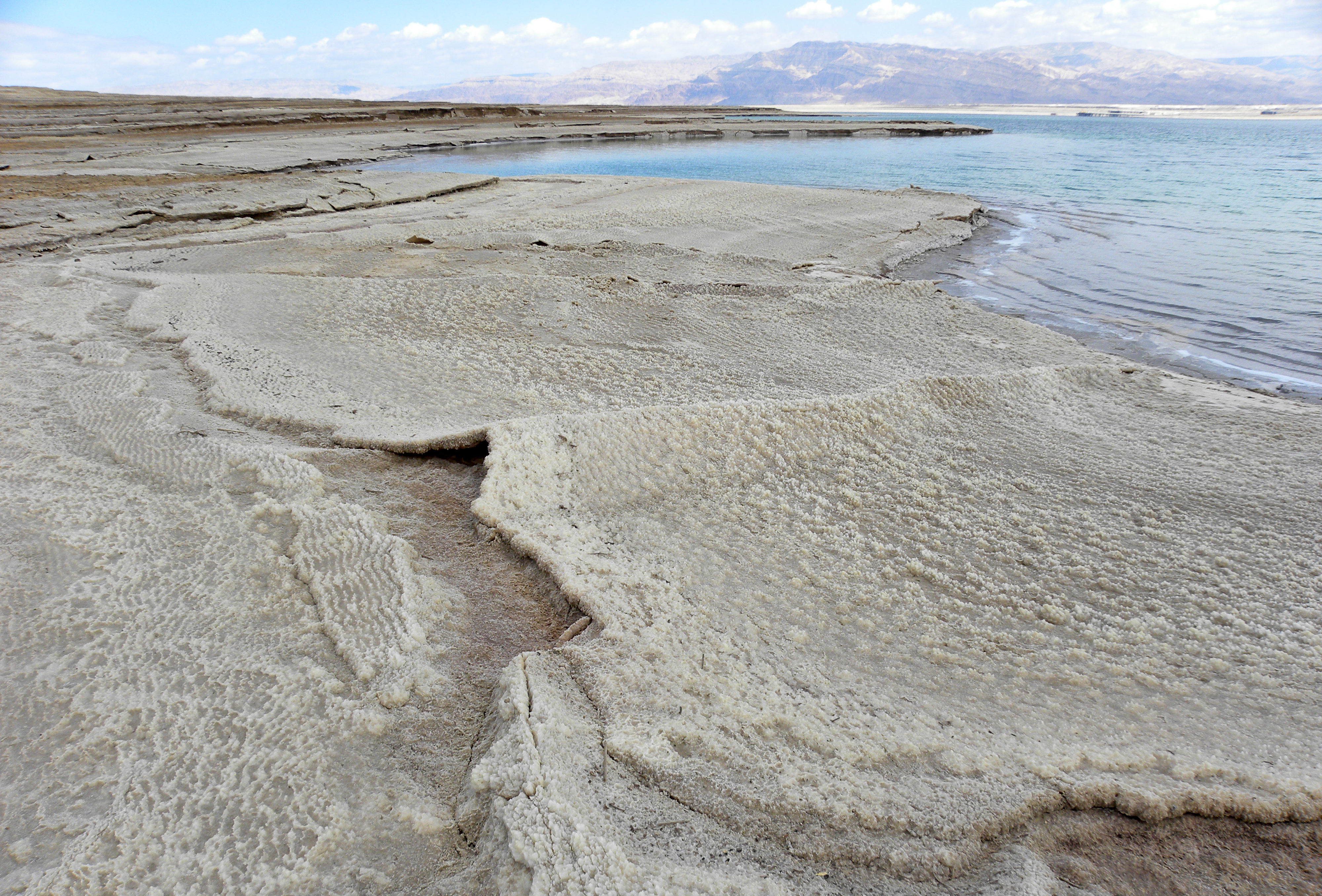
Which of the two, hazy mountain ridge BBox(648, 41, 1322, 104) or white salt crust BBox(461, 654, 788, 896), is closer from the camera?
white salt crust BBox(461, 654, 788, 896)

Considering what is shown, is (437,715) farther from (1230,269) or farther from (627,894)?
(1230,269)

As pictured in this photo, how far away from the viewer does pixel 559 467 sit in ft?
6.86

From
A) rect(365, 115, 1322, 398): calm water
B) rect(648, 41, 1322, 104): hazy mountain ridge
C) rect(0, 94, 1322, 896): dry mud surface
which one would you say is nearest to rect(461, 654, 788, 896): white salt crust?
rect(0, 94, 1322, 896): dry mud surface

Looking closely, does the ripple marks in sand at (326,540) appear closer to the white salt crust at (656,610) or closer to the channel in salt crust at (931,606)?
the white salt crust at (656,610)

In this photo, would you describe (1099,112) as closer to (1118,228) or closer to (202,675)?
(1118,228)

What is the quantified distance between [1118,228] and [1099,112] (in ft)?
328

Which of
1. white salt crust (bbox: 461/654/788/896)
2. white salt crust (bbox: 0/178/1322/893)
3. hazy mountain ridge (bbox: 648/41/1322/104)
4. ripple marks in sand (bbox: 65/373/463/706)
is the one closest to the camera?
white salt crust (bbox: 461/654/788/896)

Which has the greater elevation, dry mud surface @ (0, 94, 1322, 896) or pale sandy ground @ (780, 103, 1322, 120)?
pale sandy ground @ (780, 103, 1322, 120)

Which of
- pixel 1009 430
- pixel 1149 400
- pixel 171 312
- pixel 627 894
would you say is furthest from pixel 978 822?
pixel 171 312

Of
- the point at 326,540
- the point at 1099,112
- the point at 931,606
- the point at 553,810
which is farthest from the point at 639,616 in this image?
the point at 1099,112

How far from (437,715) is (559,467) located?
3.03 feet

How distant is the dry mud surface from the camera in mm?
1078

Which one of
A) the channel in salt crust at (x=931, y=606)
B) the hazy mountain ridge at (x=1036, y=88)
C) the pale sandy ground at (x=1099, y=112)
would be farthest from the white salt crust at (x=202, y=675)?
the hazy mountain ridge at (x=1036, y=88)

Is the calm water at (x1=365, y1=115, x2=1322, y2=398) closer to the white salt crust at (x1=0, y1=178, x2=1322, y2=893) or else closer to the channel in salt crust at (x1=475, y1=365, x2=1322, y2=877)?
the white salt crust at (x1=0, y1=178, x2=1322, y2=893)
